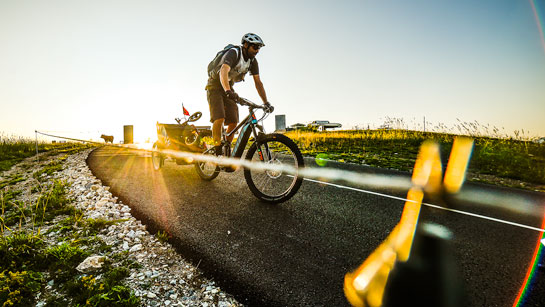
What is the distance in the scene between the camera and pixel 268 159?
404 cm

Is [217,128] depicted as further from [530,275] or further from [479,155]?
[479,155]

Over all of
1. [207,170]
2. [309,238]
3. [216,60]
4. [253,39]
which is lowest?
[309,238]

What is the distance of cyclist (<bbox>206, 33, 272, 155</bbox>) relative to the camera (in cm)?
459

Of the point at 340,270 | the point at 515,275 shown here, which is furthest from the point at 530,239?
the point at 340,270

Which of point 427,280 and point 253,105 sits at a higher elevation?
point 253,105

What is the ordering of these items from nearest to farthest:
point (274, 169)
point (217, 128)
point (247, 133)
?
point (274, 169) → point (247, 133) → point (217, 128)

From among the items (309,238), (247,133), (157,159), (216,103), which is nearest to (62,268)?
(309,238)

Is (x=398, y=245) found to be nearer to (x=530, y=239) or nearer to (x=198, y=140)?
(x=530, y=239)

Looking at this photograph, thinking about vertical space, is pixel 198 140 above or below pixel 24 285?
above

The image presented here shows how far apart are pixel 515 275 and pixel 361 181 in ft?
10.6

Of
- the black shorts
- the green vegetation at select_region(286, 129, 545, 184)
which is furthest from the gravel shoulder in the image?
the green vegetation at select_region(286, 129, 545, 184)

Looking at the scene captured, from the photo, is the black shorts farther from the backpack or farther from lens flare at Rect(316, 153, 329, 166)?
lens flare at Rect(316, 153, 329, 166)

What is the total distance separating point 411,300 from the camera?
5.98 ft

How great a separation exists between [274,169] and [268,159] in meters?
0.20
